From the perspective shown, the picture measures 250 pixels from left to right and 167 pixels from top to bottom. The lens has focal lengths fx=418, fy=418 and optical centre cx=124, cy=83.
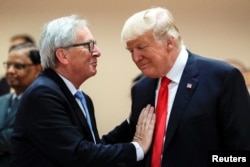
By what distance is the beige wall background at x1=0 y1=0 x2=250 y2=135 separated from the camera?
4.08 meters

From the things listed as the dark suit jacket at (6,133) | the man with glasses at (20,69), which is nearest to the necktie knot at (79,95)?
the dark suit jacket at (6,133)

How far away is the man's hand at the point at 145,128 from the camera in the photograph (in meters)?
1.83

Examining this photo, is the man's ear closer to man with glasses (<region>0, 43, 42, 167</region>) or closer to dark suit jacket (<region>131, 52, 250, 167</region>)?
dark suit jacket (<region>131, 52, 250, 167</region>)

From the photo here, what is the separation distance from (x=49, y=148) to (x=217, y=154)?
69 cm

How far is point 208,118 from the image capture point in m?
1.71

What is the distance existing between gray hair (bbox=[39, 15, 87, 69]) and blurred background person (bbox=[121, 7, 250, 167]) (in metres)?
0.24

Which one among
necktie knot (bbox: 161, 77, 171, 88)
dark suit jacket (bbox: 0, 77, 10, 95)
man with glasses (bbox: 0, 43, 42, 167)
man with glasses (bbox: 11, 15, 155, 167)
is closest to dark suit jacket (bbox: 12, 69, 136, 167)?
man with glasses (bbox: 11, 15, 155, 167)

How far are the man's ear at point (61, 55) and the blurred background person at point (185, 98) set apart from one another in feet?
0.92

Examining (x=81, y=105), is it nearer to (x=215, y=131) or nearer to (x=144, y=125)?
(x=144, y=125)

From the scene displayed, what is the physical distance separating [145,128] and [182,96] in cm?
23

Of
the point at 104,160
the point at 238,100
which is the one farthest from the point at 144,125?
the point at 238,100

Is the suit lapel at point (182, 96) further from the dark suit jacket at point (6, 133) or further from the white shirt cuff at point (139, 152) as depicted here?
the dark suit jacket at point (6, 133)

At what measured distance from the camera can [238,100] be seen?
1.70 m

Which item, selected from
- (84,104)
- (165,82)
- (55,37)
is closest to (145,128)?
(165,82)
